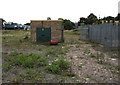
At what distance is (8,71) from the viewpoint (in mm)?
6660

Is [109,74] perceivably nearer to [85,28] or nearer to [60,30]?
[60,30]

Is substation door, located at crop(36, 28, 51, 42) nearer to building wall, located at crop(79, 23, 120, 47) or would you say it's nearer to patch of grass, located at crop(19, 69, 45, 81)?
building wall, located at crop(79, 23, 120, 47)

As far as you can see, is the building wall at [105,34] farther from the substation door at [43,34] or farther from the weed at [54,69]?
the weed at [54,69]

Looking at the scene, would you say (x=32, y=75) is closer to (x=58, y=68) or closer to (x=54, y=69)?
(x=54, y=69)

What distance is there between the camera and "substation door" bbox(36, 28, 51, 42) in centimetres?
1847

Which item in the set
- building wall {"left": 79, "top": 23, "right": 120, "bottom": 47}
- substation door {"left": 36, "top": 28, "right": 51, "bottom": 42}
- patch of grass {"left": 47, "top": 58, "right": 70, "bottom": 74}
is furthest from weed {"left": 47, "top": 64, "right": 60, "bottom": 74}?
substation door {"left": 36, "top": 28, "right": 51, "bottom": 42}

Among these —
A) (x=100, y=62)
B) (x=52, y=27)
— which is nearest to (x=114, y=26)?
(x=100, y=62)

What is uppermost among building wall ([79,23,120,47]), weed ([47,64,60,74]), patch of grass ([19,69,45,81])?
building wall ([79,23,120,47])

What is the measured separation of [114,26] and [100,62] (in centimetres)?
576

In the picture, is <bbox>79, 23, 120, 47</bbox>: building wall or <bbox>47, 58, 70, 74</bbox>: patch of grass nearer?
<bbox>47, 58, 70, 74</bbox>: patch of grass

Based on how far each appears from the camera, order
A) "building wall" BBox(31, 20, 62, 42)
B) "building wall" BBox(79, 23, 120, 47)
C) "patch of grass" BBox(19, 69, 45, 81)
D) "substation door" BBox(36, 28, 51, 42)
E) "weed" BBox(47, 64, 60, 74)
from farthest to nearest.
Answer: "building wall" BBox(31, 20, 62, 42) → "substation door" BBox(36, 28, 51, 42) → "building wall" BBox(79, 23, 120, 47) → "weed" BBox(47, 64, 60, 74) → "patch of grass" BBox(19, 69, 45, 81)

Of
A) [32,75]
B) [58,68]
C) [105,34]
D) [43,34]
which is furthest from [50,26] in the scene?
[32,75]

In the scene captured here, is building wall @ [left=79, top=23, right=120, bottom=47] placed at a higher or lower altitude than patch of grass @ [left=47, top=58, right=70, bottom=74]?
higher

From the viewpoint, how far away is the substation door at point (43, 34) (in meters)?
18.5
